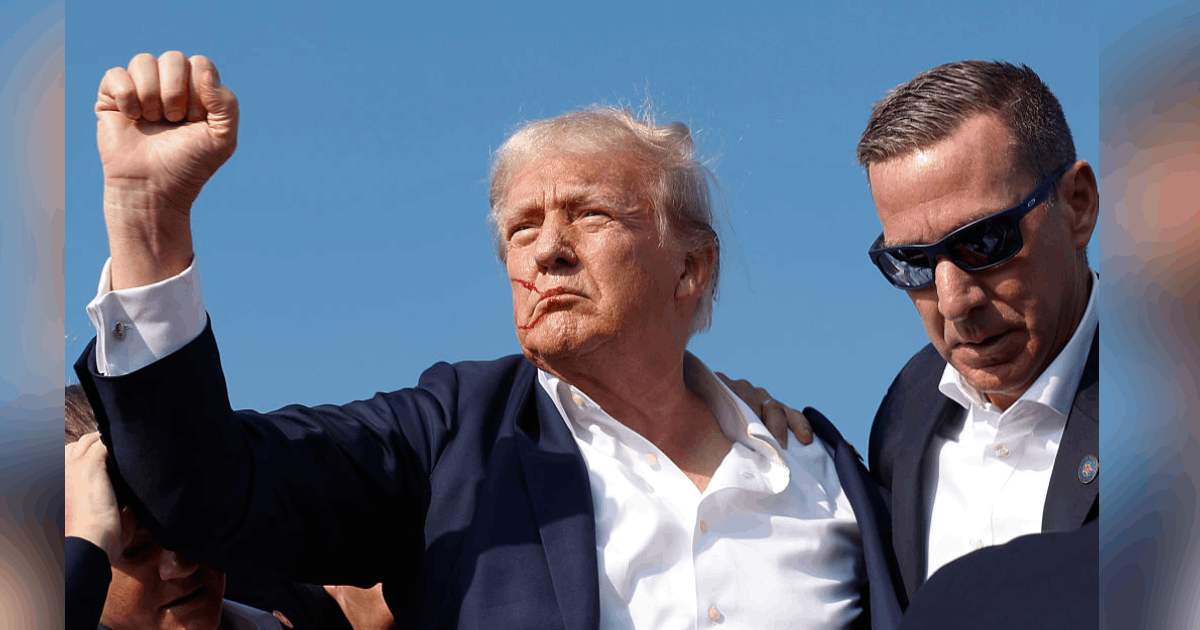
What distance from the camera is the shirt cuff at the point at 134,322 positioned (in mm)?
2771

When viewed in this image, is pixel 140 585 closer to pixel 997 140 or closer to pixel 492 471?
pixel 492 471

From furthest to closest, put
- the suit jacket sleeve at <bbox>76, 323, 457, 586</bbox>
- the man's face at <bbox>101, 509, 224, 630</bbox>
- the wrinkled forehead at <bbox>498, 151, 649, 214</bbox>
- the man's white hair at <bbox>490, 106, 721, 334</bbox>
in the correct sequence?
1. the man's white hair at <bbox>490, 106, 721, 334</bbox>
2. the wrinkled forehead at <bbox>498, 151, 649, 214</bbox>
3. the man's face at <bbox>101, 509, 224, 630</bbox>
4. the suit jacket sleeve at <bbox>76, 323, 457, 586</bbox>

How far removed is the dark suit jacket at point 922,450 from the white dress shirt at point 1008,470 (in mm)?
31

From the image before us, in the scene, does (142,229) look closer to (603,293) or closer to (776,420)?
(603,293)

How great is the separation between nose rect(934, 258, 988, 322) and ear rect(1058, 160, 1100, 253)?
296mm

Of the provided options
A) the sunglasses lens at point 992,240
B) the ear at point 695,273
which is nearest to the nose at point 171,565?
the ear at point 695,273

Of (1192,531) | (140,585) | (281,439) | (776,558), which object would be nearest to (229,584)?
(140,585)

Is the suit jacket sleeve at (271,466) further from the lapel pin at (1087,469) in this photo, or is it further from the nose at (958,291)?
the lapel pin at (1087,469)

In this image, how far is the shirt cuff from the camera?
9.09 feet

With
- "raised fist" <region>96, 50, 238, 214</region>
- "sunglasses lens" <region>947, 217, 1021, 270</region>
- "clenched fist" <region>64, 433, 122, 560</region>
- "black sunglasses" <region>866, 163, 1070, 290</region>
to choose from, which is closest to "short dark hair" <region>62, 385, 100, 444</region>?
"clenched fist" <region>64, 433, 122, 560</region>

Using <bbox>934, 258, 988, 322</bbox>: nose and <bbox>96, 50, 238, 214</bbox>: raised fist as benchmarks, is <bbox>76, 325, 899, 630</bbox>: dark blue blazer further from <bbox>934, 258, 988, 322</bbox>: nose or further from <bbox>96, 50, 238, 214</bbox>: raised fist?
<bbox>934, 258, 988, 322</bbox>: nose

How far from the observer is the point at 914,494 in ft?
11.5

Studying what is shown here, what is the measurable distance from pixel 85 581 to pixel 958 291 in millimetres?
1995

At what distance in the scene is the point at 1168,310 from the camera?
2.79ft
